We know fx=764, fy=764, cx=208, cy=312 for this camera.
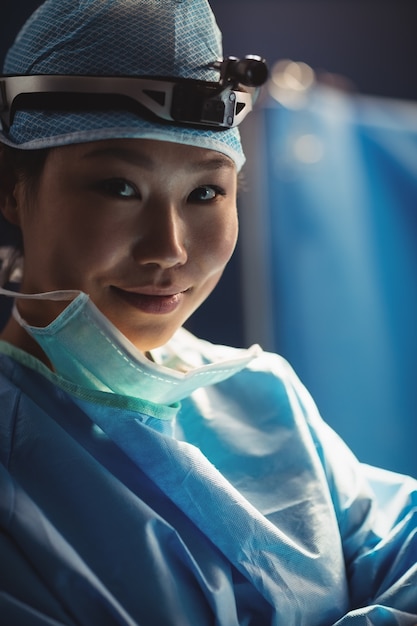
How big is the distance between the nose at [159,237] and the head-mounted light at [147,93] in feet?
0.35

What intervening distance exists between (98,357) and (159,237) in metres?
0.17

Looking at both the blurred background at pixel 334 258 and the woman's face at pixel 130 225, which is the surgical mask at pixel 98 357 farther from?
the blurred background at pixel 334 258

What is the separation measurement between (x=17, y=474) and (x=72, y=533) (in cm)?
10

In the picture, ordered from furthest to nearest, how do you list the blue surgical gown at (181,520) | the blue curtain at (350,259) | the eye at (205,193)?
the blue curtain at (350,259)
the eye at (205,193)
the blue surgical gown at (181,520)

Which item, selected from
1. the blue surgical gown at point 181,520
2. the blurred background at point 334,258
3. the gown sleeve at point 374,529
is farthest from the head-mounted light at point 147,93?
the blurred background at point 334,258

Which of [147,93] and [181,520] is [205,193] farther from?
[181,520]

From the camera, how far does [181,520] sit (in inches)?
38.5

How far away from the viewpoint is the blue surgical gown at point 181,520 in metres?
0.87

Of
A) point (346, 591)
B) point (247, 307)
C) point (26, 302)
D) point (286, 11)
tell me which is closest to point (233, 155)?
point (26, 302)

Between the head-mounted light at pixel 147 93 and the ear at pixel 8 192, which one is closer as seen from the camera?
the head-mounted light at pixel 147 93

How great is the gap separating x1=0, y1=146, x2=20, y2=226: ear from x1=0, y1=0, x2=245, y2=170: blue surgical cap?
0.05m

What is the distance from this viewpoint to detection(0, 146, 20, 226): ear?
1.03 m

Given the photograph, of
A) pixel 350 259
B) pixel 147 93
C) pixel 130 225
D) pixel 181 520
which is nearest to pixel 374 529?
pixel 181 520

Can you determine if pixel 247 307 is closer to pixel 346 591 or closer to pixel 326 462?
pixel 326 462
